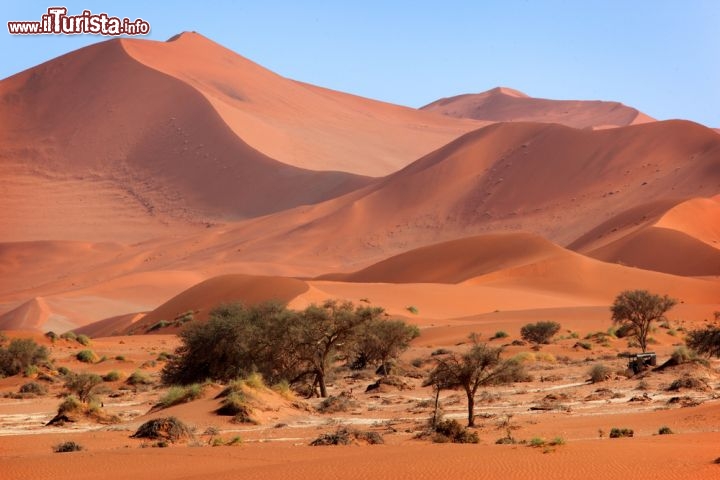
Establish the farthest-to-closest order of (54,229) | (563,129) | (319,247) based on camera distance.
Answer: (54,229) < (563,129) < (319,247)

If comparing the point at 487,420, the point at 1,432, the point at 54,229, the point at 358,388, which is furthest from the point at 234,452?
the point at 54,229

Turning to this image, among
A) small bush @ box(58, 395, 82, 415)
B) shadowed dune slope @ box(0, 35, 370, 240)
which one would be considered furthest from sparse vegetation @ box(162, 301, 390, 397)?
shadowed dune slope @ box(0, 35, 370, 240)

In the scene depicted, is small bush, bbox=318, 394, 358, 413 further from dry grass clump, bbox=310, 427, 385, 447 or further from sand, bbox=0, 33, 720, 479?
dry grass clump, bbox=310, 427, 385, 447

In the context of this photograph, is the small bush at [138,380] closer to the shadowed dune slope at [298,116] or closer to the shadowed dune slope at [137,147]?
the shadowed dune slope at [137,147]

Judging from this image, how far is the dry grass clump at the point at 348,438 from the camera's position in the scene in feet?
50.8

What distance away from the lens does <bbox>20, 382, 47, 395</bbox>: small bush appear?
2981 centimetres

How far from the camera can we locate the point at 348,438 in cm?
1557

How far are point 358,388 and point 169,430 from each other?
11.8 metres

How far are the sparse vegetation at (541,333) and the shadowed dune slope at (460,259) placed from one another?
25.2 metres

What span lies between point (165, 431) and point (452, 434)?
474cm

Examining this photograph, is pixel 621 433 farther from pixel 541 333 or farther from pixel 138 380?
pixel 541 333

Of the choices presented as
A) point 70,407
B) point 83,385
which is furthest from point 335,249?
point 70,407

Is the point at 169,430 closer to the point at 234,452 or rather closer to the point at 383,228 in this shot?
the point at 234,452

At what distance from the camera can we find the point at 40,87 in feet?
490
